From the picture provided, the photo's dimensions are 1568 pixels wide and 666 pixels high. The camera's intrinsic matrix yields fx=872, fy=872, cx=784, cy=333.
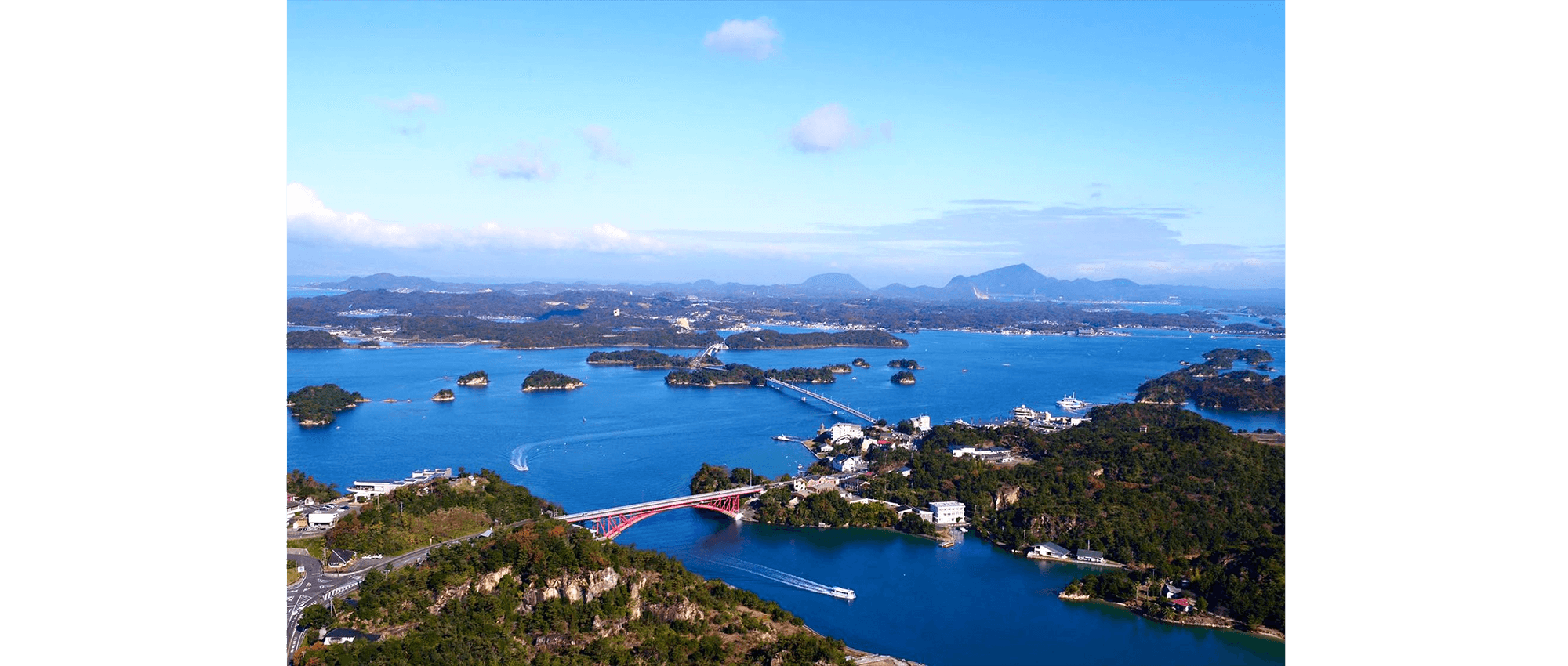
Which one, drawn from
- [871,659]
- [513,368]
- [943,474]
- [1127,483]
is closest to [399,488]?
[871,659]

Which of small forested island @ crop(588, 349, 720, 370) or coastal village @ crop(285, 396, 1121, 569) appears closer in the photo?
coastal village @ crop(285, 396, 1121, 569)

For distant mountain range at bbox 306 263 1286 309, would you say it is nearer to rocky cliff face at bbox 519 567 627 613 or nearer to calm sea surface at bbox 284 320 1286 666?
calm sea surface at bbox 284 320 1286 666

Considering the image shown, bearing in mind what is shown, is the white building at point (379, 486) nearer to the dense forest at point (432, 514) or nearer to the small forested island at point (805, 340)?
the dense forest at point (432, 514)

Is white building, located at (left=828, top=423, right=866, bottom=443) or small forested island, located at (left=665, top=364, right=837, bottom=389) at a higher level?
small forested island, located at (left=665, top=364, right=837, bottom=389)

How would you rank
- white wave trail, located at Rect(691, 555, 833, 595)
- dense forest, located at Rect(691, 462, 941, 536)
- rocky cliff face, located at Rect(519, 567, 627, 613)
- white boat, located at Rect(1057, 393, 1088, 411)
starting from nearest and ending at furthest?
rocky cliff face, located at Rect(519, 567, 627, 613) < white wave trail, located at Rect(691, 555, 833, 595) < dense forest, located at Rect(691, 462, 941, 536) < white boat, located at Rect(1057, 393, 1088, 411)

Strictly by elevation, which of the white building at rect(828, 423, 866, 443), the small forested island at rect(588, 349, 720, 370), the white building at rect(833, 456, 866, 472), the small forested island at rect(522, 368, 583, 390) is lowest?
the white building at rect(833, 456, 866, 472)

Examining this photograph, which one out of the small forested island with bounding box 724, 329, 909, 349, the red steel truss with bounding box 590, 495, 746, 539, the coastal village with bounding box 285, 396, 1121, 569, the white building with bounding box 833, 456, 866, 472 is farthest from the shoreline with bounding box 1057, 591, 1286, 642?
the small forested island with bounding box 724, 329, 909, 349

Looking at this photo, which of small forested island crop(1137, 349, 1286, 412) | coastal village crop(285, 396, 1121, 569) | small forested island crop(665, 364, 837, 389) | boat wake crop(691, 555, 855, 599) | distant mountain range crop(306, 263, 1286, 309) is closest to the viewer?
boat wake crop(691, 555, 855, 599)

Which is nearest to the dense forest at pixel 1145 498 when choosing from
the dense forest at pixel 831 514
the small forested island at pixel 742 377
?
the dense forest at pixel 831 514
